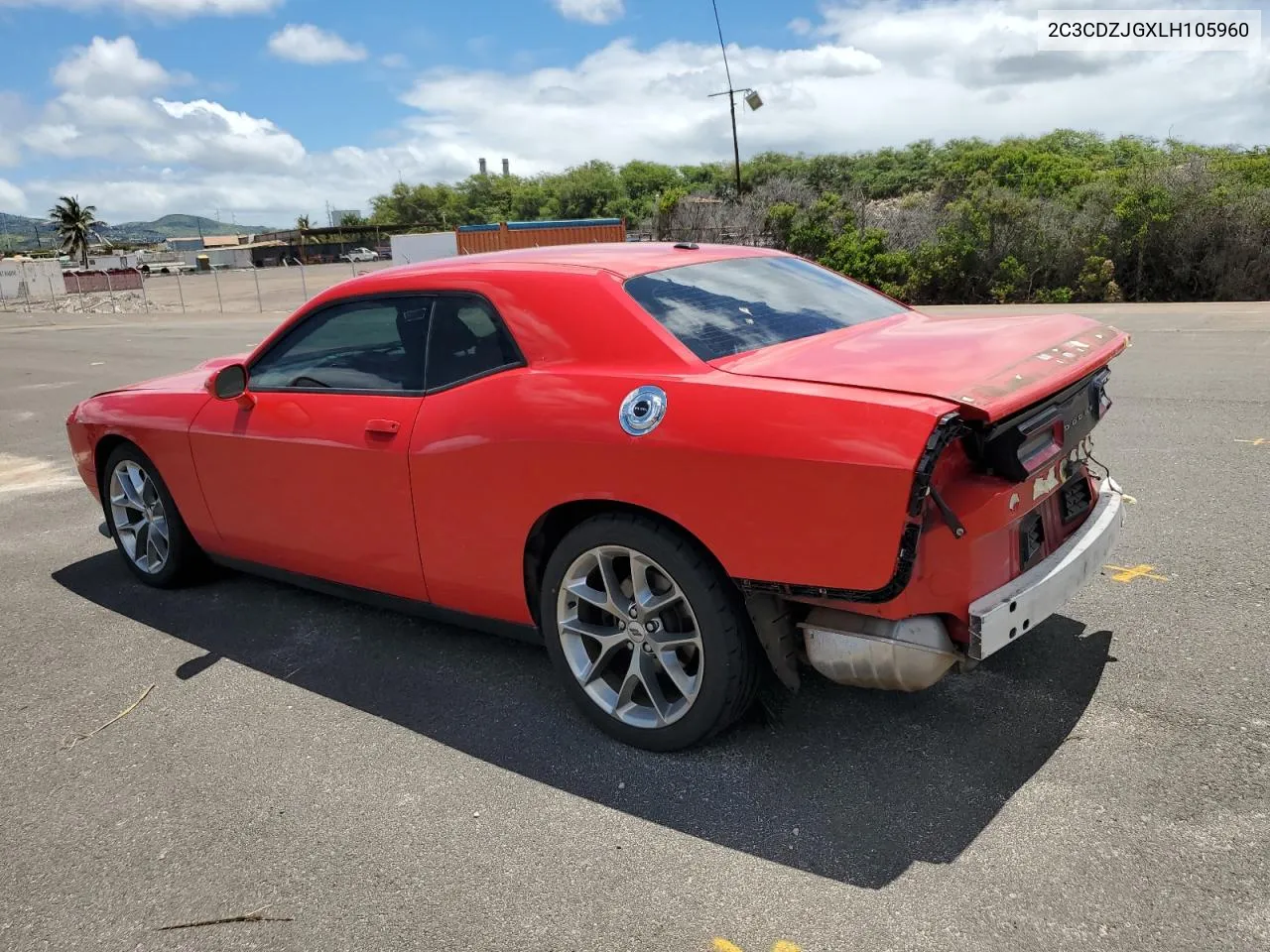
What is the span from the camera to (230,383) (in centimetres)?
413

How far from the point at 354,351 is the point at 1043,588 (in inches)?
107

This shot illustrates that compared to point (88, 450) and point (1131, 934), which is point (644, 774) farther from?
point (88, 450)

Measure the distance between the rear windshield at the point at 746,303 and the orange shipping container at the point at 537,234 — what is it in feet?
82.9

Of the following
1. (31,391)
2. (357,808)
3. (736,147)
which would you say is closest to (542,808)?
(357,808)

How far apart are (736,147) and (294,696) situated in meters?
37.8

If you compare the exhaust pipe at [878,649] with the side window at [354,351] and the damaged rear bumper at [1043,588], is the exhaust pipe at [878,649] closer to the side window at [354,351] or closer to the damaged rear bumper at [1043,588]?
the damaged rear bumper at [1043,588]

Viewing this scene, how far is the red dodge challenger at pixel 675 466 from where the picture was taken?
2.64m

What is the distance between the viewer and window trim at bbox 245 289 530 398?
3408 mm

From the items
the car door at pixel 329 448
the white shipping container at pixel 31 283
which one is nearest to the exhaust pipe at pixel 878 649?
the car door at pixel 329 448

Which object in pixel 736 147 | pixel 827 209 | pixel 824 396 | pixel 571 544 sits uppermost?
pixel 736 147

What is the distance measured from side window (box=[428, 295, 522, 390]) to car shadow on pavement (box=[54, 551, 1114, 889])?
1200mm

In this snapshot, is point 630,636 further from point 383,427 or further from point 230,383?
point 230,383

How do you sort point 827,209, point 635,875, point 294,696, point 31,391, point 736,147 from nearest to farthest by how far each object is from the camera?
point 635,875 < point 294,696 < point 31,391 < point 827,209 < point 736,147

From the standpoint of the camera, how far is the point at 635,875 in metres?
2.60
